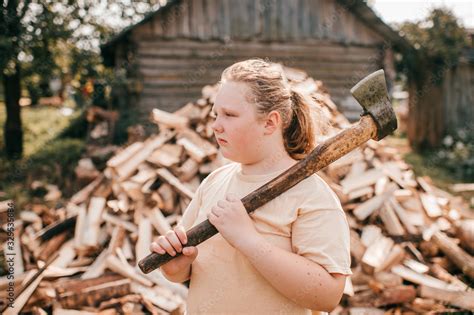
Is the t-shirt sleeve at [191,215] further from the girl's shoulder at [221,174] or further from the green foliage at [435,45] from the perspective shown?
the green foliage at [435,45]

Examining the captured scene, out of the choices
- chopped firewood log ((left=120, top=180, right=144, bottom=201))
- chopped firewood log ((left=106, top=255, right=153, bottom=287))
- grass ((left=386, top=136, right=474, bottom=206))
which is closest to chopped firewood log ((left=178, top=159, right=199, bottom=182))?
chopped firewood log ((left=120, top=180, right=144, bottom=201))

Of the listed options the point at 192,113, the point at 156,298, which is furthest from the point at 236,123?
the point at 192,113

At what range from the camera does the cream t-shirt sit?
1.48 m

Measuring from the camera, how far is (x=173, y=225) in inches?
174

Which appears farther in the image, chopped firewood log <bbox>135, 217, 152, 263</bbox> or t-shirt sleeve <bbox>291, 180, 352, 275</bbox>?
chopped firewood log <bbox>135, 217, 152, 263</bbox>

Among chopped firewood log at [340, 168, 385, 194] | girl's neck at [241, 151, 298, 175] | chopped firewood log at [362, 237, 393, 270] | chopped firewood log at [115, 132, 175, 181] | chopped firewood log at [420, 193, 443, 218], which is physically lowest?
chopped firewood log at [362, 237, 393, 270]

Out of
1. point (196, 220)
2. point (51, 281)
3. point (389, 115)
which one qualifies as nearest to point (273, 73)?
point (389, 115)

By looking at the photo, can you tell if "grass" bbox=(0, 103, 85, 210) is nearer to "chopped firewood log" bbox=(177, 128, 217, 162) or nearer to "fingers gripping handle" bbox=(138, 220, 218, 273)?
"chopped firewood log" bbox=(177, 128, 217, 162)

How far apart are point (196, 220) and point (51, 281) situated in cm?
280

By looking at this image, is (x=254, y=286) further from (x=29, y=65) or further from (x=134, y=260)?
(x=29, y=65)

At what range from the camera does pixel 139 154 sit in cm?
509

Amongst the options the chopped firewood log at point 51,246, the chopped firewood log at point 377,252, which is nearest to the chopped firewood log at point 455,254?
the chopped firewood log at point 377,252

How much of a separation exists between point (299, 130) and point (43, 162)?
981 cm

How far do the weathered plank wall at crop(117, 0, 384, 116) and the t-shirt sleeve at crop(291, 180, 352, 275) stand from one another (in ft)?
31.4
